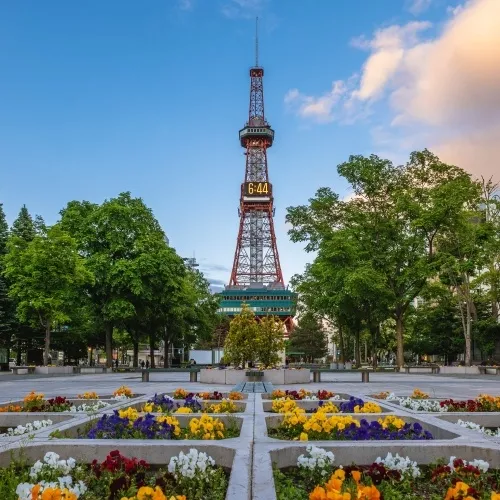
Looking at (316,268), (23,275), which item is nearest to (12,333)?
(23,275)

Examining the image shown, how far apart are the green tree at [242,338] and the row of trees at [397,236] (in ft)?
45.0

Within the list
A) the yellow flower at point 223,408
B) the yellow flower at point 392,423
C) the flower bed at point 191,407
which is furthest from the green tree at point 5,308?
the yellow flower at point 392,423

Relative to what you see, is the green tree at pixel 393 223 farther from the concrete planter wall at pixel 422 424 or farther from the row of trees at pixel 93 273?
the concrete planter wall at pixel 422 424

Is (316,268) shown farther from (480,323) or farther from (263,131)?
(263,131)

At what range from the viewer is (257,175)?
11831 centimetres

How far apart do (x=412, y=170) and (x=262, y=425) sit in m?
35.7

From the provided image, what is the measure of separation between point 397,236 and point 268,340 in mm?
19796

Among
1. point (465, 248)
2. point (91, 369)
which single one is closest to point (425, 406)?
point (465, 248)

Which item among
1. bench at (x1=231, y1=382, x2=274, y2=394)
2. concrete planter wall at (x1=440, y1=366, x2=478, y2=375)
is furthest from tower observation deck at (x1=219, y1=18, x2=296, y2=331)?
bench at (x1=231, y1=382, x2=274, y2=394)

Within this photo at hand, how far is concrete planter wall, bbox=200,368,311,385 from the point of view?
25.8 meters

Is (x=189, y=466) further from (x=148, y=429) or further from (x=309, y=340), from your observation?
(x=309, y=340)

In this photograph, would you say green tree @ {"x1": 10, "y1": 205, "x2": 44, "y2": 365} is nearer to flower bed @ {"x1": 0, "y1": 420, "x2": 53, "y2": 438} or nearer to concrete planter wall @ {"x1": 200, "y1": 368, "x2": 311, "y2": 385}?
concrete planter wall @ {"x1": 200, "y1": 368, "x2": 311, "y2": 385}

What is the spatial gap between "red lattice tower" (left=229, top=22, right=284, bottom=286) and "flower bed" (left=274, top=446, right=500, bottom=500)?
103746mm

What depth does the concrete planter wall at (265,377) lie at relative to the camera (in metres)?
25.8
